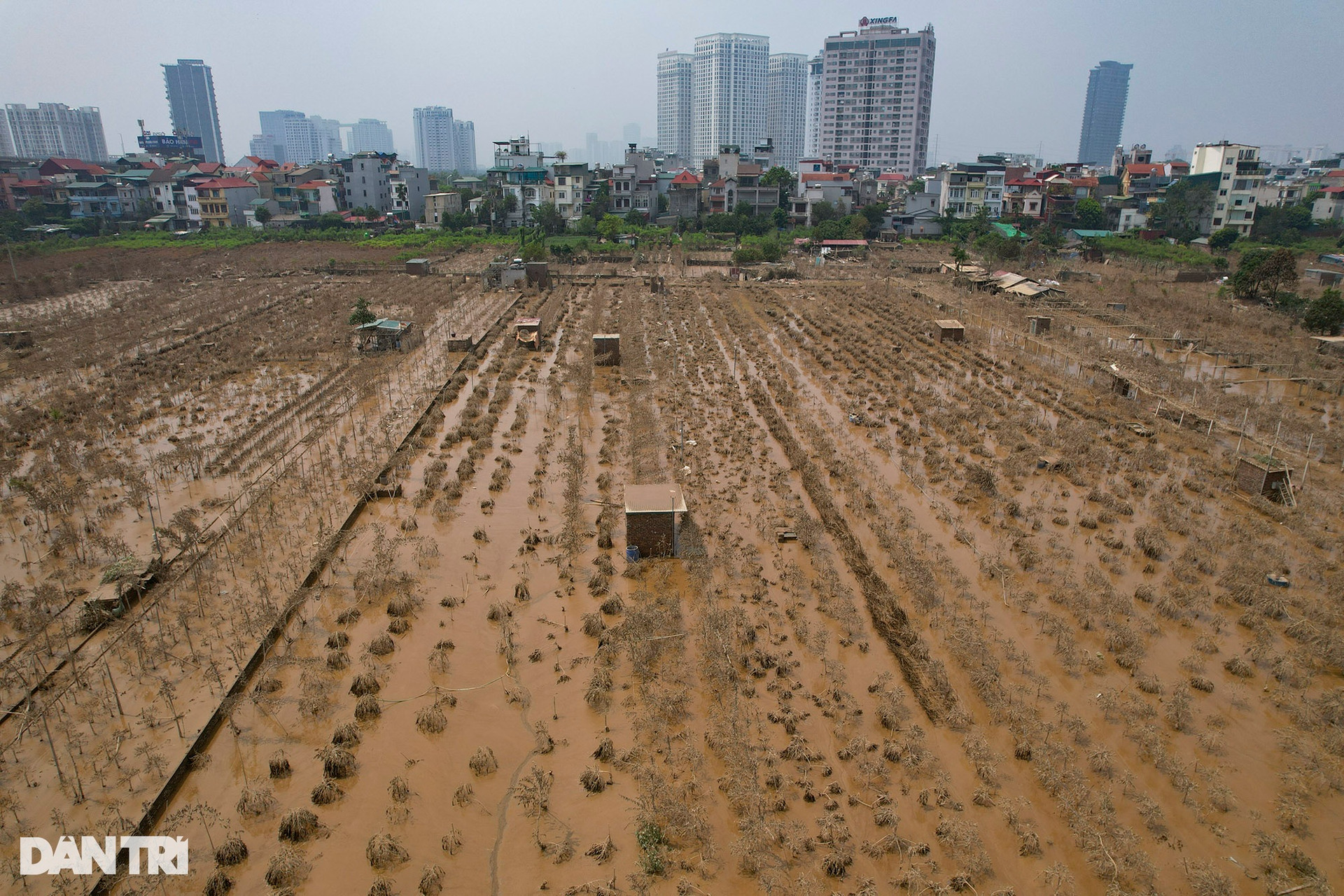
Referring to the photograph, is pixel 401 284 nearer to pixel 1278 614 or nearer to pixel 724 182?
pixel 724 182

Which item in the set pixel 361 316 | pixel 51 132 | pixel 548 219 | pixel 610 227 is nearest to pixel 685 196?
pixel 610 227

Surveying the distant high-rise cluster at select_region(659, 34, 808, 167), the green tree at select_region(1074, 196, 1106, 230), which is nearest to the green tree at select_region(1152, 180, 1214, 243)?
the green tree at select_region(1074, 196, 1106, 230)

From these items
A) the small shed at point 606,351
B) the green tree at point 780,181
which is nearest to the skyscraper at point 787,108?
the green tree at point 780,181

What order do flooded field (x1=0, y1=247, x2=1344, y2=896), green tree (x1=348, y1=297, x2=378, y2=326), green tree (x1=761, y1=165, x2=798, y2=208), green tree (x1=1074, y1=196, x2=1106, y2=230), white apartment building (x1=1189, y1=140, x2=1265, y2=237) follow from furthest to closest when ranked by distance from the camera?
green tree (x1=761, y1=165, x2=798, y2=208), green tree (x1=1074, y1=196, x2=1106, y2=230), white apartment building (x1=1189, y1=140, x2=1265, y2=237), green tree (x1=348, y1=297, x2=378, y2=326), flooded field (x1=0, y1=247, x2=1344, y2=896)

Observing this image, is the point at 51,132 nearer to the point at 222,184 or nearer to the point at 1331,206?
the point at 222,184

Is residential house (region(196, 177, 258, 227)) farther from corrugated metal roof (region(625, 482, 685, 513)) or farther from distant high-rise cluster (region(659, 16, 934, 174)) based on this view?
distant high-rise cluster (region(659, 16, 934, 174))

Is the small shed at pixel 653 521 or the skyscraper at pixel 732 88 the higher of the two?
the skyscraper at pixel 732 88

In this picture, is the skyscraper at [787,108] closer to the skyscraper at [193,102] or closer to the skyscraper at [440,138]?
the skyscraper at [440,138]
